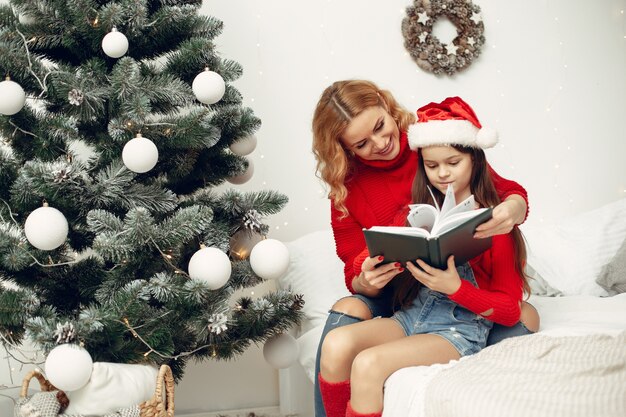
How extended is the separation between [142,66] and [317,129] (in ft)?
1.63

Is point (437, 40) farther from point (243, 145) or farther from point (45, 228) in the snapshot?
point (45, 228)

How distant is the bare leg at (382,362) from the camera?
1288 mm

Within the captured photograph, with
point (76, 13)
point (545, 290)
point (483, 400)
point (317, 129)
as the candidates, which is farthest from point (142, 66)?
point (545, 290)

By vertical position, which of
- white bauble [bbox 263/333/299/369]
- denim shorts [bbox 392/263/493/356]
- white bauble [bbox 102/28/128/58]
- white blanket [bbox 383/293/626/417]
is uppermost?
white bauble [bbox 102/28/128/58]

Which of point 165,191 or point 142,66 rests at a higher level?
point 142,66

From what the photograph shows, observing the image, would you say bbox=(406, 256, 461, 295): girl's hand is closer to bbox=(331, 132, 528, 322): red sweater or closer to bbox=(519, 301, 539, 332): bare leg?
bbox=(519, 301, 539, 332): bare leg

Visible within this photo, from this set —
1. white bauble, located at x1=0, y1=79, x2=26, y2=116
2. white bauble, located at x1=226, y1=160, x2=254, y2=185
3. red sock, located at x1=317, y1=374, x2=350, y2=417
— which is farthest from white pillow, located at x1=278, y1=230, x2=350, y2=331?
white bauble, located at x1=0, y1=79, x2=26, y2=116

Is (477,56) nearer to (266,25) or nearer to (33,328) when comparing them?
(266,25)

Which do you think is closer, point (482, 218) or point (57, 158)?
point (482, 218)

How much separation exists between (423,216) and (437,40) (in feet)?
4.47

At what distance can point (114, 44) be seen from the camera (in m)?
1.54

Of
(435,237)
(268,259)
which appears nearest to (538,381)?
(435,237)

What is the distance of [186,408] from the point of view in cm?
240

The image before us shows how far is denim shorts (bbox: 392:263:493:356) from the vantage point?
57.0 inches
